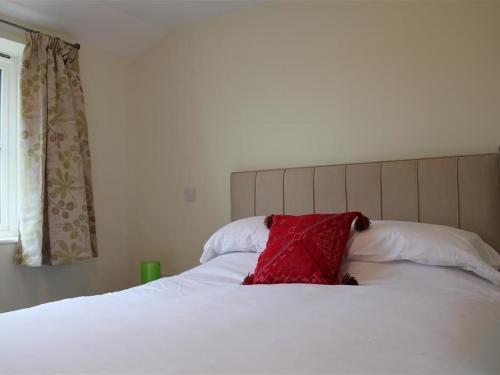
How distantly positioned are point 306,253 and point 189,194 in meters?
1.44

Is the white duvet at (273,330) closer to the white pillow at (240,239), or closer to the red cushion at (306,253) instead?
the red cushion at (306,253)

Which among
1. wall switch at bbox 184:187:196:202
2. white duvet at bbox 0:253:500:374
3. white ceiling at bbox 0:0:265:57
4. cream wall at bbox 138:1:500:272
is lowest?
white duvet at bbox 0:253:500:374

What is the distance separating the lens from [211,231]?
9.15 ft

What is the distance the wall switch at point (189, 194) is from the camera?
2865 millimetres

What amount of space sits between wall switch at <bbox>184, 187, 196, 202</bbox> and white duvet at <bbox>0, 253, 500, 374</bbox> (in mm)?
1332

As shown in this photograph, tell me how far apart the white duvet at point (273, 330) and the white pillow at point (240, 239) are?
19.7 inches

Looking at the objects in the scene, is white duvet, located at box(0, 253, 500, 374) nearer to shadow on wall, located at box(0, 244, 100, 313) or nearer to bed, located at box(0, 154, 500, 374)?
bed, located at box(0, 154, 500, 374)

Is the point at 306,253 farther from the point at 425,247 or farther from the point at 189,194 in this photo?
the point at 189,194

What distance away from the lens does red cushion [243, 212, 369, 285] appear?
1.60m

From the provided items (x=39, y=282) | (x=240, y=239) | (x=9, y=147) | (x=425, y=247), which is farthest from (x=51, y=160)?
(x=425, y=247)

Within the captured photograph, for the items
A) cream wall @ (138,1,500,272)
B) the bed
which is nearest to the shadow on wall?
cream wall @ (138,1,500,272)

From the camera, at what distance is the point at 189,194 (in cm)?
288

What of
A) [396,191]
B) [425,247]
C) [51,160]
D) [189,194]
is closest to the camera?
[425,247]

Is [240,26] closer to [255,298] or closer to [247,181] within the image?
[247,181]
